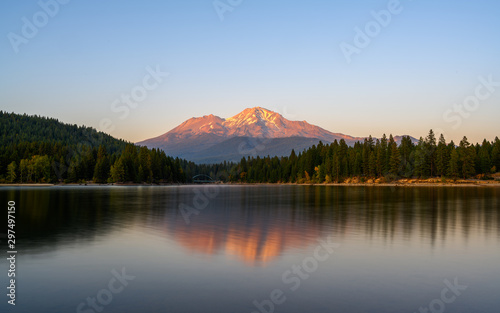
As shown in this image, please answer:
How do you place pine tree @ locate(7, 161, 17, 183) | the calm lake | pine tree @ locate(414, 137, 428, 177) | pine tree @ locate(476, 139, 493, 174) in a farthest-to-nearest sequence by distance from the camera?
1. pine tree @ locate(7, 161, 17, 183)
2. pine tree @ locate(476, 139, 493, 174)
3. pine tree @ locate(414, 137, 428, 177)
4. the calm lake

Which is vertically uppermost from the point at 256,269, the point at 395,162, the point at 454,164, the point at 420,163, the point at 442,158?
the point at 442,158

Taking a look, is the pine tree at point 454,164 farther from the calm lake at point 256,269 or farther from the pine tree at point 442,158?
the calm lake at point 256,269

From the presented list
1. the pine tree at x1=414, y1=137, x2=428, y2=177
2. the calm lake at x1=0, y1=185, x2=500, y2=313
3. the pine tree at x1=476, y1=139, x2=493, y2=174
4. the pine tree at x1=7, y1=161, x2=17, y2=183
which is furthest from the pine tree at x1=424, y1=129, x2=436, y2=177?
the pine tree at x1=7, y1=161, x2=17, y2=183

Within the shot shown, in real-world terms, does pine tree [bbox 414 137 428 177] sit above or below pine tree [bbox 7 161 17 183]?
above

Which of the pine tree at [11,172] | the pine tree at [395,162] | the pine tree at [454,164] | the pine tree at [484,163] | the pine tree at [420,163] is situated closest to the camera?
the pine tree at [454,164]

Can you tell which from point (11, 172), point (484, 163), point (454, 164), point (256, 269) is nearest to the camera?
point (256, 269)

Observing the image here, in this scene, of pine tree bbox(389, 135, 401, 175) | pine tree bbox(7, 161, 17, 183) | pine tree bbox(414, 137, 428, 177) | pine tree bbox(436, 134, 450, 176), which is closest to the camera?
pine tree bbox(436, 134, 450, 176)

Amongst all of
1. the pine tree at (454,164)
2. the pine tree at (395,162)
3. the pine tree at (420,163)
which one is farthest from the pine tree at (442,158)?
the pine tree at (395,162)

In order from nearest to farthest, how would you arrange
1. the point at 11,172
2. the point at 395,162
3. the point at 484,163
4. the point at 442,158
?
the point at 442,158, the point at 484,163, the point at 395,162, the point at 11,172

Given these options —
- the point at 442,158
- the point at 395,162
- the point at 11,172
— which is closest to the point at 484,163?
the point at 442,158

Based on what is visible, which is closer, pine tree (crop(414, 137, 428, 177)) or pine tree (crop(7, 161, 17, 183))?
pine tree (crop(414, 137, 428, 177))

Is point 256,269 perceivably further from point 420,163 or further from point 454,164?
point 420,163

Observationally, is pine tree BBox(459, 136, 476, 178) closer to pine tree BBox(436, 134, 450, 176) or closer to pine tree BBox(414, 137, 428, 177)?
pine tree BBox(436, 134, 450, 176)

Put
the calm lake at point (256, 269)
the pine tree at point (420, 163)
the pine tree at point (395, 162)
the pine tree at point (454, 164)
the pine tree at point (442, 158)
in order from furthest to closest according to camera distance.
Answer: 1. the pine tree at point (395, 162)
2. the pine tree at point (420, 163)
3. the pine tree at point (442, 158)
4. the pine tree at point (454, 164)
5. the calm lake at point (256, 269)
